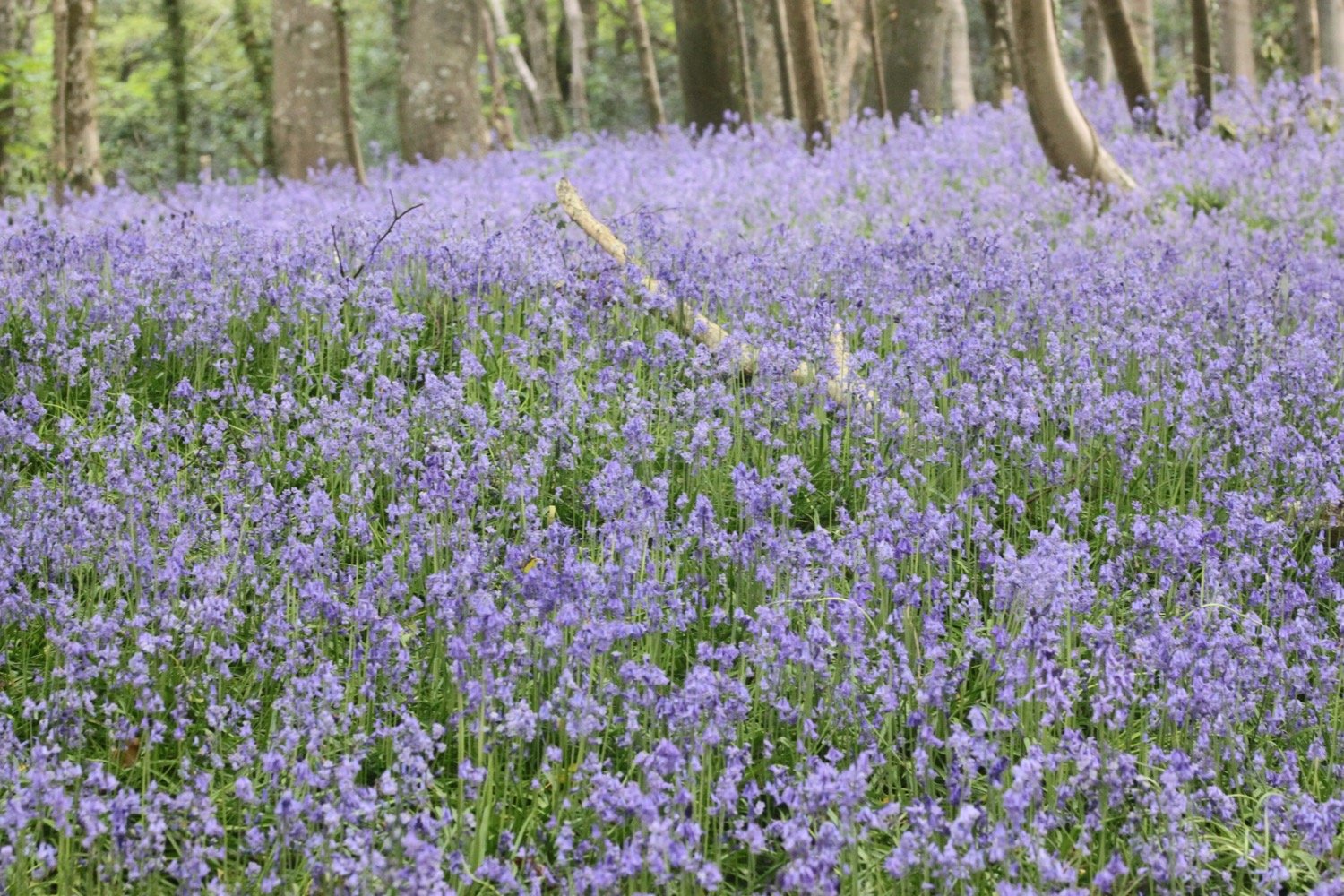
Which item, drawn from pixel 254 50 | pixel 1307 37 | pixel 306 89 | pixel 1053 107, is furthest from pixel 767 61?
pixel 1053 107

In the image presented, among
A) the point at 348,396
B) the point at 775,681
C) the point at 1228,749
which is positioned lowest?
the point at 1228,749

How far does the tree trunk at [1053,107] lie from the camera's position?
8.79 metres

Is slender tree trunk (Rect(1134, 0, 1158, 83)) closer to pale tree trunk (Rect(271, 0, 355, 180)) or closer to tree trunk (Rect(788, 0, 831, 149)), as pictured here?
tree trunk (Rect(788, 0, 831, 149))

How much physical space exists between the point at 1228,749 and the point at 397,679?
1.98 m

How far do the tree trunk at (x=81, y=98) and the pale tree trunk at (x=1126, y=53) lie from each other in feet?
25.9

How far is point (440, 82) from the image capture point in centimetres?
1248

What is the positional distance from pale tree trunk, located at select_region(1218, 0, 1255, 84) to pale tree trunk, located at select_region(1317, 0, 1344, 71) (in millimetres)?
701

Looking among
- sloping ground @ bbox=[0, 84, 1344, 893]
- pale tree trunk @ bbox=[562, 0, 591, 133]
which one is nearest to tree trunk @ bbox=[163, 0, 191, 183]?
pale tree trunk @ bbox=[562, 0, 591, 133]

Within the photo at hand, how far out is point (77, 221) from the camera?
7.77 meters

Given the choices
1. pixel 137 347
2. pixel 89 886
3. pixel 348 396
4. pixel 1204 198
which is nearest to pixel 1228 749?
pixel 89 886

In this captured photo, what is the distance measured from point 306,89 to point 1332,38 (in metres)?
9.66

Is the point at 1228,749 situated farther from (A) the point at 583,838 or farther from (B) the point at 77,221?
(B) the point at 77,221

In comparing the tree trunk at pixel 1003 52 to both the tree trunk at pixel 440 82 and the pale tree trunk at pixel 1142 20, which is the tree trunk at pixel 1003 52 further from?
the tree trunk at pixel 440 82

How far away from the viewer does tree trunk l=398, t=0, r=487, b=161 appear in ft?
40.2
